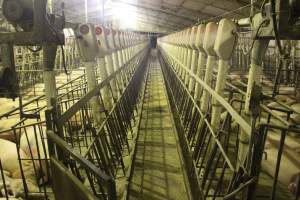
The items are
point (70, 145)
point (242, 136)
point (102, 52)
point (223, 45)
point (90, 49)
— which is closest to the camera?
point (242, 136)

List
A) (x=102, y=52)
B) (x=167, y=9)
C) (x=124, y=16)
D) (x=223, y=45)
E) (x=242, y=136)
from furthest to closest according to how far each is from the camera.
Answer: (x=124, y=16), (x=167, y=9), (x=102, y=52), (x=223, y=45), (x=242, y=136)

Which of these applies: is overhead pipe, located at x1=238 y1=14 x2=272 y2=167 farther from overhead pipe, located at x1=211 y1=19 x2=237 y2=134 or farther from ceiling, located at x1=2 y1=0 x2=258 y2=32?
ceiling, located at x1=2 y1=0 x2=258 y2=32

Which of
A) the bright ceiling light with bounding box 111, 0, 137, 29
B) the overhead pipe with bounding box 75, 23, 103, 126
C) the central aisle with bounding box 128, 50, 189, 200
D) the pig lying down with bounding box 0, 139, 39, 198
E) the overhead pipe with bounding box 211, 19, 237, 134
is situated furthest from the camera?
the bright ceiling light with bounding box 111, 0, 137, 29

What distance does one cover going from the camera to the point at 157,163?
4996mm

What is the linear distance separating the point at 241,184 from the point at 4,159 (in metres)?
3.34

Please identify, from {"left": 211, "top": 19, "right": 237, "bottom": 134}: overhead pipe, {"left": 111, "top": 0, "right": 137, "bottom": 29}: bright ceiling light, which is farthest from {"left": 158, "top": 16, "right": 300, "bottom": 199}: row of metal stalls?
{"left": 111, "top": 0, "right": 137, "bottom": 29}: bright ceiling light

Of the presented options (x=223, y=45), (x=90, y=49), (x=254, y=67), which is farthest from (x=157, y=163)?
(x=254, y=67)

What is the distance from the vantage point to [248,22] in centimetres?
346

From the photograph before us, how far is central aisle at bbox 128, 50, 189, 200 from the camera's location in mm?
4113

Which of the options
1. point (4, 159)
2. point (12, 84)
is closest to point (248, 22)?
point (12, 84)

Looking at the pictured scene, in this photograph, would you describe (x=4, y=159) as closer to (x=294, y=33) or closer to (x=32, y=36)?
(x=32, y=36)

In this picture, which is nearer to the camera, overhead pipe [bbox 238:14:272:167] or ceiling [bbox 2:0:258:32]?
overhead pipe [bbox 238:14:272:167]

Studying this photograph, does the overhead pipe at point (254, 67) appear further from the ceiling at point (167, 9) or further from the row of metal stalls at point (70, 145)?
the row of metal stalls at point (70, 145)

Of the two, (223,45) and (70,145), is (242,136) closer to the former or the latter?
(223,45)
